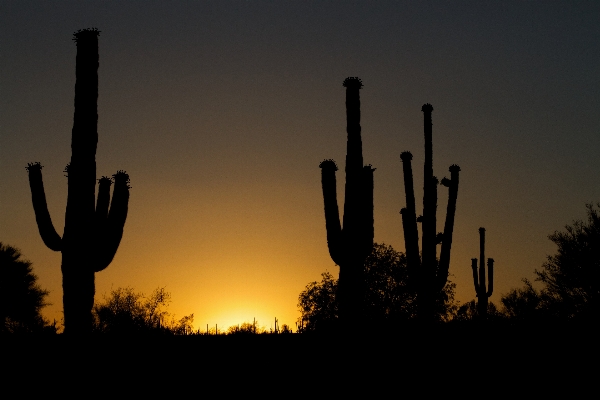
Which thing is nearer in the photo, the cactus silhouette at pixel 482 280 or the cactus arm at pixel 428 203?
the cactus arm at pixel 428 203

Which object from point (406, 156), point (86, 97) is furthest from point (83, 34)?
point (406, 156)

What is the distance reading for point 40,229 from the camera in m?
14.8

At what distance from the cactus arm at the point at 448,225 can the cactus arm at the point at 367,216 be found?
5201 millimetres

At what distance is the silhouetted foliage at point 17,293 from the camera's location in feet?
114

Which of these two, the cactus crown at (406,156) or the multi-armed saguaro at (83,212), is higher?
the cactus crown at (406,156)

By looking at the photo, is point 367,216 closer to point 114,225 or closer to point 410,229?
point 410,229

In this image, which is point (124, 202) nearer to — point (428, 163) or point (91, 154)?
point (91, 154)

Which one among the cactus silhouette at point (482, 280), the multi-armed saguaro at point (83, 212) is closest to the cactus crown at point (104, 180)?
the multi-armed saguaro at point (83, 212)

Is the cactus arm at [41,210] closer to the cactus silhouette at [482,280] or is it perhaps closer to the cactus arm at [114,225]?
the cactus arm at [114,225]

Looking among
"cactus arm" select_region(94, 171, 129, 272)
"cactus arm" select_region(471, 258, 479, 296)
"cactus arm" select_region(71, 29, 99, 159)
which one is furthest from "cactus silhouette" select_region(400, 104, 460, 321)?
"cactus arm" select_region(471, 258, 479, 296)

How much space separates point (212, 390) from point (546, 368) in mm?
6060

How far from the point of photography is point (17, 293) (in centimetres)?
3503

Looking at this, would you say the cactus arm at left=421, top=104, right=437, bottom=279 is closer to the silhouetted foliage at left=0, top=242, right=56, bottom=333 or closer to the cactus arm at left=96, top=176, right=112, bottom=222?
the cactus arm at left=96, top=176, right=112, bottom=222

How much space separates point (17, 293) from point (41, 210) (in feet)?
72.0
